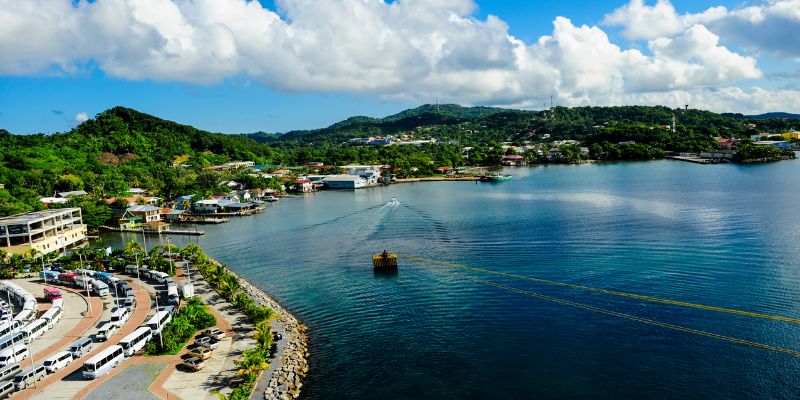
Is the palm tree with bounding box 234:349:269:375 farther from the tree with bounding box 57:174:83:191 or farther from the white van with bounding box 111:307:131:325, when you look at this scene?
the tree with bounding box 57:174:83:191

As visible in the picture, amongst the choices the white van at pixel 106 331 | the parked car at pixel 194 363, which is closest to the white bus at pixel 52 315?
the white van at pixel 106 331

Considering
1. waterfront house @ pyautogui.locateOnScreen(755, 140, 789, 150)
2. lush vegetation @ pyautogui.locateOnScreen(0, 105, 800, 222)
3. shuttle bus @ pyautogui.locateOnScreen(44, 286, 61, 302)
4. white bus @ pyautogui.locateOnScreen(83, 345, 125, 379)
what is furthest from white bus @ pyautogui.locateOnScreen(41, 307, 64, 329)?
waterfront house @ pyautogui.locateOnScreen(755, 140, 789, 150)

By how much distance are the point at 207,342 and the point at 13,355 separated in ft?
21.0

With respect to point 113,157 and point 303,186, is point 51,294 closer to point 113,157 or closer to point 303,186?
point 303,186

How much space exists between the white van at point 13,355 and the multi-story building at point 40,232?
813 inches

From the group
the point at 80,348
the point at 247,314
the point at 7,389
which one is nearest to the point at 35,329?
the point at 80,348

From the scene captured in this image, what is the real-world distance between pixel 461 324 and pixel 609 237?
57.8 feet

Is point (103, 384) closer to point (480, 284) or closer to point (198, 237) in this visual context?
point (480, 284)

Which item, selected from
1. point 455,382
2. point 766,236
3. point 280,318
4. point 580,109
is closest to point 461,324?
point 455,382

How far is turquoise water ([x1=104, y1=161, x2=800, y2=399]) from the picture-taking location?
17719 mm

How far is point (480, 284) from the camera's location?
27.2 meters

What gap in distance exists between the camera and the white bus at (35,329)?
772 inches

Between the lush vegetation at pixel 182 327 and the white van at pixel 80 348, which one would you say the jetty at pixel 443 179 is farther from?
the white van at pixel 80 348

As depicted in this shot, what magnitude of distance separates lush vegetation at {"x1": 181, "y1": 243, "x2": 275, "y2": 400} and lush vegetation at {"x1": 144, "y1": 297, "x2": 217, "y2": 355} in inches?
65.2
